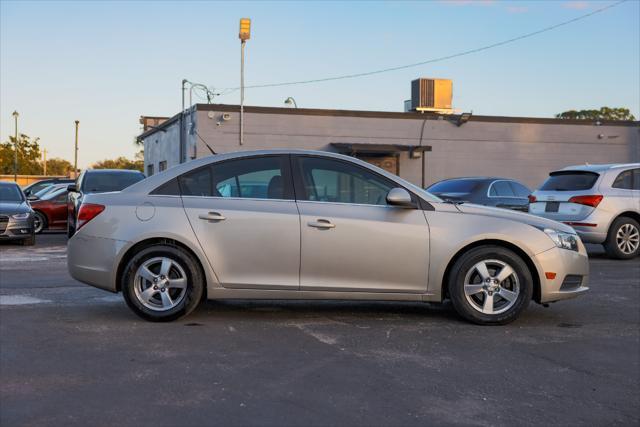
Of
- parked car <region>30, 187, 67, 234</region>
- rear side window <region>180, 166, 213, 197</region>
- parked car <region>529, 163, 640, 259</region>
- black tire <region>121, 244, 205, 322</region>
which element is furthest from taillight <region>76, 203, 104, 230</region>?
parked car <region>30, 187, 67, 234</region>

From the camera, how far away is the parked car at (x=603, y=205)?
42.2 feet

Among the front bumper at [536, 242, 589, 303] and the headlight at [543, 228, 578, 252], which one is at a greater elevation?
the headlight at [543, 228, 578, 252]

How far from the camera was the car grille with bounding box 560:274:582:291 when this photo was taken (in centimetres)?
697

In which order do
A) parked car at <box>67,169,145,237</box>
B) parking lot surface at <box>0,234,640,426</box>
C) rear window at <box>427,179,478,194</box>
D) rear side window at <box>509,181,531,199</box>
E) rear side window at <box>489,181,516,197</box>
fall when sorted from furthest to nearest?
rear side window at <box>509,181,531,199</box> < rear side window at <box>489,181,516,197</box> < parked car at <box>67,169,145,237</box> < rear window at <box>427,179,478,194</box> < parking lot surface at <box>0,234,640,426</box>

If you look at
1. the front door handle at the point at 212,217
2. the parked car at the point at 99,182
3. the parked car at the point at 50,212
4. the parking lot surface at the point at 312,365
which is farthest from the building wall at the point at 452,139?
the front door handle at the point at 212,217

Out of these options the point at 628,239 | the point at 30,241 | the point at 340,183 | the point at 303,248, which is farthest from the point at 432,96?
the point at 303,248

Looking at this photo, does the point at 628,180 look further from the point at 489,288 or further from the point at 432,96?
the point at 432,96

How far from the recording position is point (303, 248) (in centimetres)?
671

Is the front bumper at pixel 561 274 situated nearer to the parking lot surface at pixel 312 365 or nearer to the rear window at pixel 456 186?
the parking lot surface at pixel 312 365

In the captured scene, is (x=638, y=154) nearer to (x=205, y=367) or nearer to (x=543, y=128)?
(x=543, y=128)

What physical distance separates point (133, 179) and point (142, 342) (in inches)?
425

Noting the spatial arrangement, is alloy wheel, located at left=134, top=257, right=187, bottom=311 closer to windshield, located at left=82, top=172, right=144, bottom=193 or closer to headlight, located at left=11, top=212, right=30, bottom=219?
windshield, located at left=82, top=172, right=144, bottom=193

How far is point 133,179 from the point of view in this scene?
16.2 metres

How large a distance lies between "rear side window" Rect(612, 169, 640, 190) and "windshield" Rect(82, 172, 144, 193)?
9.37 metres
